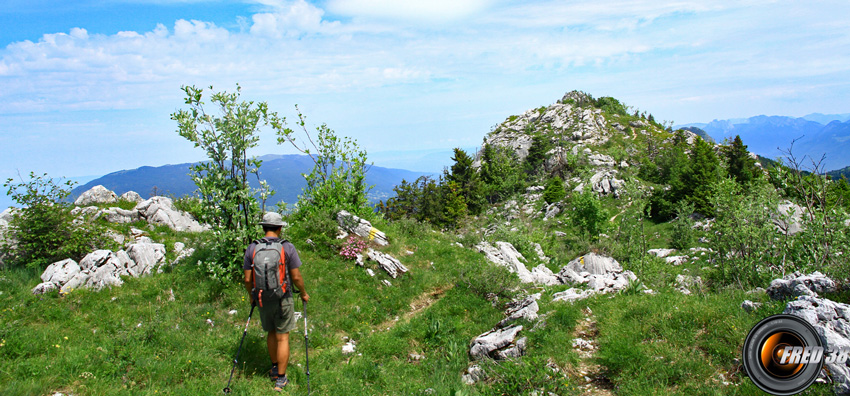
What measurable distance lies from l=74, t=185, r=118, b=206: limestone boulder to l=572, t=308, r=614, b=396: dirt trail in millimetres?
20790

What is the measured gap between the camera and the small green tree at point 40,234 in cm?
1147

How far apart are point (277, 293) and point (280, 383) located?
5.49 feet

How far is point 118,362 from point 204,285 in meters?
4.02

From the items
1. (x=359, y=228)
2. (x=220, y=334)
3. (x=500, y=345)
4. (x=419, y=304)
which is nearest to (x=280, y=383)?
(x=220, y=334)

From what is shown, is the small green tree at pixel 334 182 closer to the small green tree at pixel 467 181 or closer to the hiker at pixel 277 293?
the hiker at pixel 277 293

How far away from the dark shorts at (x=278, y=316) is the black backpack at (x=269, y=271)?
13cm

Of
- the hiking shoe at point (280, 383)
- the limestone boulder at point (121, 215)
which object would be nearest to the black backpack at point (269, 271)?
the hiking shoe at point (280, 383)

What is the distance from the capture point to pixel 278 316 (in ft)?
23.8

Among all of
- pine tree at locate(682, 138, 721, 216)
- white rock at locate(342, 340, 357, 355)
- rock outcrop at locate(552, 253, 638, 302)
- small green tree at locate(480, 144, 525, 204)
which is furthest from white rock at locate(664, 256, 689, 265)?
small green tree at locate(480, 144, 525, 204)

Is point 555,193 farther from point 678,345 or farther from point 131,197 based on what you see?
point 678,345

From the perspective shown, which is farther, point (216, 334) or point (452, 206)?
point (452, 206)

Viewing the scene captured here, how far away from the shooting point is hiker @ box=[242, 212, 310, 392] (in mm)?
7062

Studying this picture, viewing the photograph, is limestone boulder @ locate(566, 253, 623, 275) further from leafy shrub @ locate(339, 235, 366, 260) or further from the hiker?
the hiker

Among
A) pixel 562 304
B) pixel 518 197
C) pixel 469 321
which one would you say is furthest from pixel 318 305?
pixel 518 197
